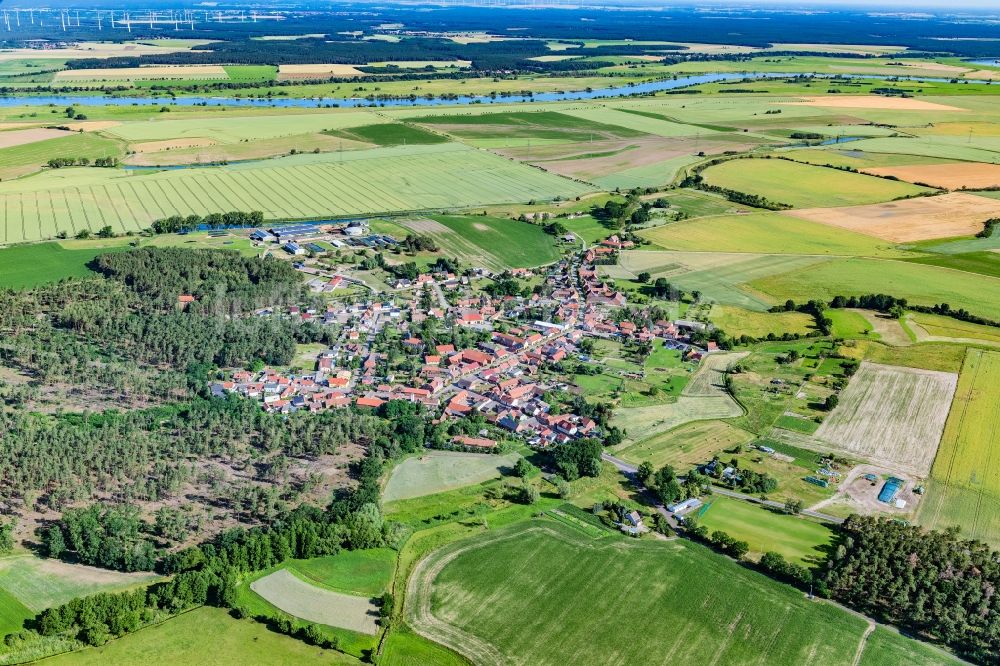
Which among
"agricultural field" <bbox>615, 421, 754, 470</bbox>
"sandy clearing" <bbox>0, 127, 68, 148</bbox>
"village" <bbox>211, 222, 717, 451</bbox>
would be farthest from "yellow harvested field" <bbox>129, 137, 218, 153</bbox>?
"agricultural field" <bbox>615, 421, 754, 470</bbox>

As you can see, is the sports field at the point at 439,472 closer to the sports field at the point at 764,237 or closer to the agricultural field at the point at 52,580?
the agricultural field at the point at 52,580

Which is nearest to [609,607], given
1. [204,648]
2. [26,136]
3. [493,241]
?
[204,648]

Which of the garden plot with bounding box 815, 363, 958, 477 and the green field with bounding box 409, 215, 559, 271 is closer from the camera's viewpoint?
the garden plot with bounding box 815, 363, 958, 477

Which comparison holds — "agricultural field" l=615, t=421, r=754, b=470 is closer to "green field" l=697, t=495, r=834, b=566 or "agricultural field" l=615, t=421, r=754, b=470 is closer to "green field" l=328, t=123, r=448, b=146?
"green field" l=697, t=495, r=834, b=566

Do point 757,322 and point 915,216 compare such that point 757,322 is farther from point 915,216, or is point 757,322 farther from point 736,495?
point 915,216

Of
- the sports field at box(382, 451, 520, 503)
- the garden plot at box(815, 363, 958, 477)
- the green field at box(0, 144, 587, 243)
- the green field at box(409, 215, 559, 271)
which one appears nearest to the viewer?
the sports field at box(382, 451, 520, 503)

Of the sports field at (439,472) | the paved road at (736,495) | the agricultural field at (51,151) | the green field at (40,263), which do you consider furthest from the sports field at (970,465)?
the agricultural field at (51,151)

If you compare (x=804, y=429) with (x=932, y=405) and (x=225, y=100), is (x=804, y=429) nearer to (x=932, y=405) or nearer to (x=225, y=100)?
(x=932, y=405)

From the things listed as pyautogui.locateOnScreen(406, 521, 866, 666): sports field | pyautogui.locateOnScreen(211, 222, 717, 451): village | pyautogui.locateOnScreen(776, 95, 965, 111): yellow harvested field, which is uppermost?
pyautogui.locateOnScreen(776, 95, 965, 111): yellow harvested field

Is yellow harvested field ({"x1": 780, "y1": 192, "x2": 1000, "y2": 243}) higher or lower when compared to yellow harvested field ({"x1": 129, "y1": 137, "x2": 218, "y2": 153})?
lower
